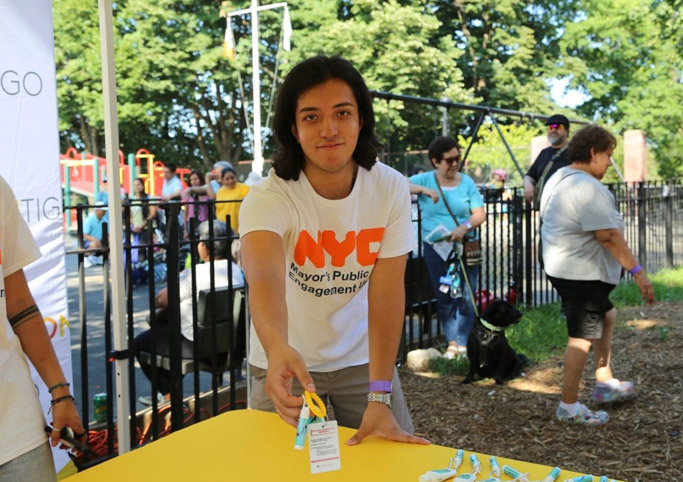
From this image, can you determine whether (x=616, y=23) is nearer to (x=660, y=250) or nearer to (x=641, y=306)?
(x=660, y=250)

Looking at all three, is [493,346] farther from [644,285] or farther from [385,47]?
[385,47]

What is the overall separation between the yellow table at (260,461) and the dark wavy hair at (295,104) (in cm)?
80

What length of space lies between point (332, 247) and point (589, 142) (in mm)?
2761

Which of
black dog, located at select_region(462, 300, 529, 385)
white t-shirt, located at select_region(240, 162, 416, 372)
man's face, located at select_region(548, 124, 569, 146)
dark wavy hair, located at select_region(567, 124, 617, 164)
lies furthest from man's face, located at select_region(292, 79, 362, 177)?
man's face, located at select_region(548, 124, 569, 146)

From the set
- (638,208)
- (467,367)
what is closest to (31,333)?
(467,367)

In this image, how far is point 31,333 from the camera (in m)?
2.03

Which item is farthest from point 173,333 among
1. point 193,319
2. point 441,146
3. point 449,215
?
point 441,146

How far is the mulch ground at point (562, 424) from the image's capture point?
402 centimetres

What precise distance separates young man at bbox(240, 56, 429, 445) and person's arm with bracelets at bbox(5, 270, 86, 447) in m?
0.58

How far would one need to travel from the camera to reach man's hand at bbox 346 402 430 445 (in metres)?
1.88

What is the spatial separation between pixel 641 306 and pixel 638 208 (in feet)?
10.3

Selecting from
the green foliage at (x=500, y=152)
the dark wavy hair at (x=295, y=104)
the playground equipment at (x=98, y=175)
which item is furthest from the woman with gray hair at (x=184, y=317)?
the green foliage at (x=500, y=152)

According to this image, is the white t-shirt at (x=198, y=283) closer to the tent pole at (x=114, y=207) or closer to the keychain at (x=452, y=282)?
the tent pole at (x=114, y=207)

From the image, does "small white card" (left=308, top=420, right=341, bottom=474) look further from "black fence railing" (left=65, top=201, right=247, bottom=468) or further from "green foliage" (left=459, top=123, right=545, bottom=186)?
"green foliage" (left=459, top=123, right=545, bottom=186)
